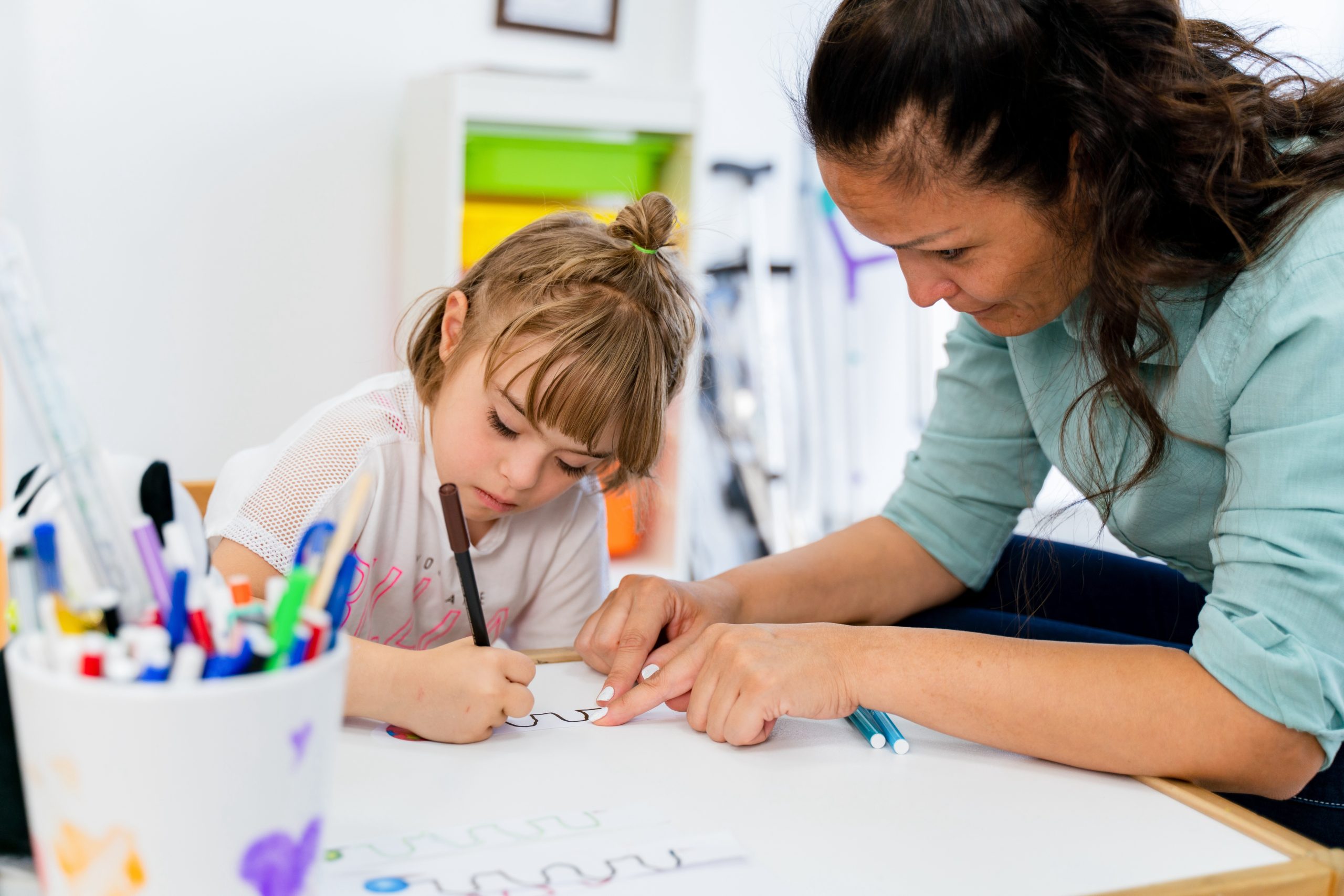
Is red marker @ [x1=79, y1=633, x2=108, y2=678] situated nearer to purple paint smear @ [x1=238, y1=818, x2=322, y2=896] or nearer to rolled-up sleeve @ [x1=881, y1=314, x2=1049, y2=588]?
purple paint smear @ [x1=238, y1=818, x2=322, y2=896]

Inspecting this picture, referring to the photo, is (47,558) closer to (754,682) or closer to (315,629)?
(315,629)

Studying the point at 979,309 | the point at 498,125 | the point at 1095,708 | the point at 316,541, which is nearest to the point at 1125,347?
the point at 979,309

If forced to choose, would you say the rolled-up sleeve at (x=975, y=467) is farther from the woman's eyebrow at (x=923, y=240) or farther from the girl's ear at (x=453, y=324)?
the girl's ear at (x=453, y=324)

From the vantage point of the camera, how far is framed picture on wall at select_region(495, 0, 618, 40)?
241 centimetres

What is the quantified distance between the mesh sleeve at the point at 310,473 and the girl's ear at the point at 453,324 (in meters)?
0.07

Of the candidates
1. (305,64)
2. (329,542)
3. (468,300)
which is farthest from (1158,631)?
(305,64)

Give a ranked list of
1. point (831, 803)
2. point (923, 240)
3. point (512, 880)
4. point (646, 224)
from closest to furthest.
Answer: point (512, 880)
point (831, 803)
point (923, 240)
point (646, 224)

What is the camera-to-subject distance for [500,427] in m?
0.99

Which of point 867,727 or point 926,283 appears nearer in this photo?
point 867,727

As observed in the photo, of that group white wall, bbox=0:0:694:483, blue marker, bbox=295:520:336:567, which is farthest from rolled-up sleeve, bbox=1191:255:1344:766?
white wall, bbox=0:0:694:483

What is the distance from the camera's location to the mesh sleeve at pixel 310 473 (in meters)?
0.88

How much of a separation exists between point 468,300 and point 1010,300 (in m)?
0.50

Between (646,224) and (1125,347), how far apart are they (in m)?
0.44

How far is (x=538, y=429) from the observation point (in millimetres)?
973
